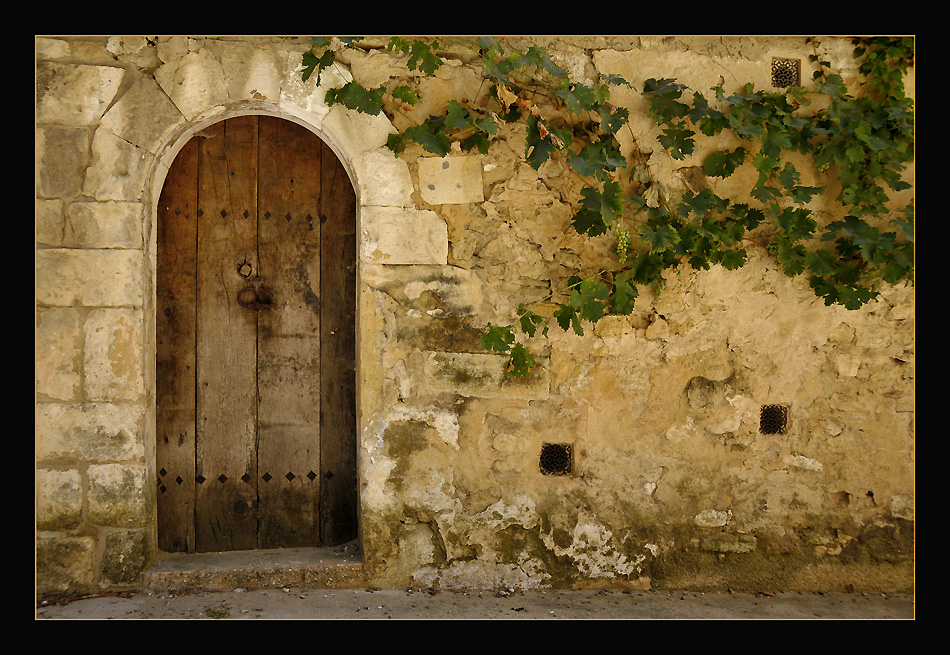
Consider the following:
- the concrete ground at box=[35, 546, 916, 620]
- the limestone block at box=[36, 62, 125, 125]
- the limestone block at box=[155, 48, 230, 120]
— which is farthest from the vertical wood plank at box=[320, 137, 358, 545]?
the limestone block at box=[36, 62, 125, 125]

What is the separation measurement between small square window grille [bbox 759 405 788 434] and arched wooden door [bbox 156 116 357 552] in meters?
1.80

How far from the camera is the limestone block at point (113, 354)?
2.49 metres

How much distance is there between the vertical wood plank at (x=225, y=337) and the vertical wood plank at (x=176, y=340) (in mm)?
39

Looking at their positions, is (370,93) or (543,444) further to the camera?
(543,444)

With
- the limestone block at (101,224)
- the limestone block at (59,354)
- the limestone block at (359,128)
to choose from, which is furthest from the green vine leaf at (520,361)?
the limestone block at (59,354)

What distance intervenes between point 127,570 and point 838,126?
3.39 metres

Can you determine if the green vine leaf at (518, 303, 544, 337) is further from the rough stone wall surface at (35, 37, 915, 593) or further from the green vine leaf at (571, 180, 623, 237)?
the green vine leaf at (571, 180, 623, 237)

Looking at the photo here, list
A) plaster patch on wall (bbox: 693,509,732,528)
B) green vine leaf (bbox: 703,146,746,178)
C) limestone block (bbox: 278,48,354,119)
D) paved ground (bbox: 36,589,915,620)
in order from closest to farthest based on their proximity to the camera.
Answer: paved ground (bbox: 36,589,915,620)
limestone block (bbox: 278,48,354,119)
green vine leaf (bbox: 703,146,746,178)
plaster patch on wall (bbox: 693,509,732,528)

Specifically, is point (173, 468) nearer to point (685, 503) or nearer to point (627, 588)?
point (627, 588)

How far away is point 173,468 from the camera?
9.16 ft

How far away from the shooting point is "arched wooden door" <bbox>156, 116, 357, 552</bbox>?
2.78 meters

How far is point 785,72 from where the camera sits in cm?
270

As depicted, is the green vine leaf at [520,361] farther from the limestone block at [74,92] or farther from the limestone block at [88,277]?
the limestone block at [74,92]

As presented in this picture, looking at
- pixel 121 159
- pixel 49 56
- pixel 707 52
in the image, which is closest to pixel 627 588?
pixel 707 52
